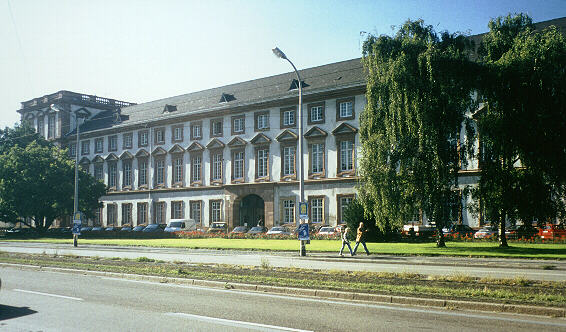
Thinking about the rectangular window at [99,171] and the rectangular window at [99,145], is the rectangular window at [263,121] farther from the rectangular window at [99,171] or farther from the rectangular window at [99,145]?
the rectangular window at [99,171]

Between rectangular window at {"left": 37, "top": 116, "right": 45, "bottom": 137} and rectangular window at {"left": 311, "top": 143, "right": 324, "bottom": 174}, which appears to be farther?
rectangular window at {"left": 37, "top": 116, "right": 45, "bottom": 137}

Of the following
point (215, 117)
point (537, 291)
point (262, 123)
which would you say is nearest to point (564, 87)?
point (537, 291)

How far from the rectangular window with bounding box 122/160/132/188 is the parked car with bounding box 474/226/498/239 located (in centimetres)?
4501

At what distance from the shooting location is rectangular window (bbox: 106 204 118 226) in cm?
6962

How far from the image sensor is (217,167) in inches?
2320

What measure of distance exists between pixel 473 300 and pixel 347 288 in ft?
9.30

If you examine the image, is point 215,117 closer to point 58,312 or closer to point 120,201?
point 120,201

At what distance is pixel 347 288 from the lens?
11.6 meters

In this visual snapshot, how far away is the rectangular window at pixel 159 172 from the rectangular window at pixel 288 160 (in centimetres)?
1847

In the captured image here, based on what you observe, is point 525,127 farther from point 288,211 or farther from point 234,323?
point 288,211

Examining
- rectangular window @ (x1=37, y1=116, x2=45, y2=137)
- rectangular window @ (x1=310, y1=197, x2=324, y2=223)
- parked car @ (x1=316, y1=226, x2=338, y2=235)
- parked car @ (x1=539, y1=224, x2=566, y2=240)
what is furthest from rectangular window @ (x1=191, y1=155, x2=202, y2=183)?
parked car @ (x1=539, y1=224, x2=566, y2=240)

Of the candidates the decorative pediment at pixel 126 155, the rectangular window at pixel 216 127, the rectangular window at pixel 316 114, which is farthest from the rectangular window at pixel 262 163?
the decorative pediment at pixel 126 155

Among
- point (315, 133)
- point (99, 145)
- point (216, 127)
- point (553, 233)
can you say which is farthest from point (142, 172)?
point (553, 233)

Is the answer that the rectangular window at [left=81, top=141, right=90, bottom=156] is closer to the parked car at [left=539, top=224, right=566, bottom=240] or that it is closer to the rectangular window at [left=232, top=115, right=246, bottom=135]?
the rectangular window at [left=232, top=115, right=246, bottom=135]
